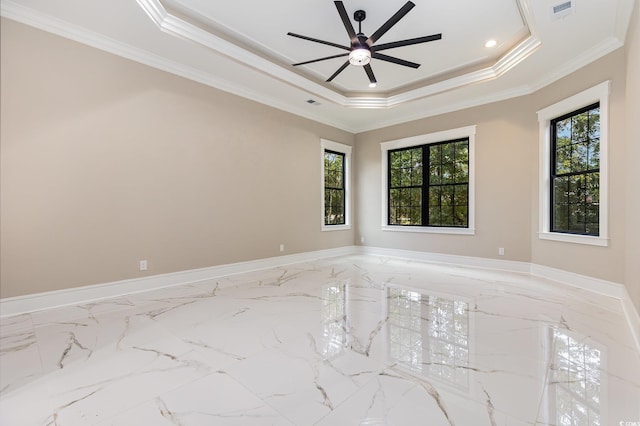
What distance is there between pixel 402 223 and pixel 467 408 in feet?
16.1

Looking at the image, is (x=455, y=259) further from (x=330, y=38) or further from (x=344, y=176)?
(x=330, y=38)

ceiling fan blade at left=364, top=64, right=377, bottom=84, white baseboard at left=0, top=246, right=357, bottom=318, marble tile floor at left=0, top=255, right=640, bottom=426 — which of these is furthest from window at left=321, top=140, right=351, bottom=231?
A: marble tile floor at left=0, top=255, right=640, bottom=426

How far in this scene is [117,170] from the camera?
3441mm

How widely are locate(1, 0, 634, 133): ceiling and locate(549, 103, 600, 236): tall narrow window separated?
0.75 metres

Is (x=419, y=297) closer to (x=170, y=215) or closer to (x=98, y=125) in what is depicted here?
(x=170, y=215)

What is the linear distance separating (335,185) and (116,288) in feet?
14.8

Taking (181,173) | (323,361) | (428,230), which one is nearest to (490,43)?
(428,230)

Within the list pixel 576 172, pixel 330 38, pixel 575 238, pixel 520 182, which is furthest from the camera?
pixel 520 182

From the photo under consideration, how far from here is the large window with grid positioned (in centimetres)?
544

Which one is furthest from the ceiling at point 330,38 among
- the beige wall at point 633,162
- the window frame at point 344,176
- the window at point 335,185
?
the window at point 335,185

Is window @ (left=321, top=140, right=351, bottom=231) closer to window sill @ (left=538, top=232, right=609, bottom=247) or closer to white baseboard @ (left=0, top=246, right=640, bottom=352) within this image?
white baseboard @ (left=0, top=246, right=640, bottom=352)

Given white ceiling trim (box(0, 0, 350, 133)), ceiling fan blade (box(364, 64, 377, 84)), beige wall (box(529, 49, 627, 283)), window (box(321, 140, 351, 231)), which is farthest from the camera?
window (box(321, 140, 351, 231))

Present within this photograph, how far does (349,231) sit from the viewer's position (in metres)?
6.79

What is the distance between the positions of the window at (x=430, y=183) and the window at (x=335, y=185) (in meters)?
0.90
